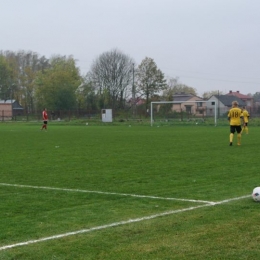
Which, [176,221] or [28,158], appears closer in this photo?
[176,221]

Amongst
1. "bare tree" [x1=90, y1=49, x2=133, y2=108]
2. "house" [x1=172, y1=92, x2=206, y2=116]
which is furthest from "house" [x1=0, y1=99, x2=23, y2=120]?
"house" [x1=172, y1=92, x2=206, y2=116]

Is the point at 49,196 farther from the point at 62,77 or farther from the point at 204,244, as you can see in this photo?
the point at 62,77

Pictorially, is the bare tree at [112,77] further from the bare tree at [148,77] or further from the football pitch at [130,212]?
the football pitch at [130,212]

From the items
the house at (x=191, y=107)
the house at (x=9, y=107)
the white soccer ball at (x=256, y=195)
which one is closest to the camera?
the white soccer ball at (x=256, y=195)

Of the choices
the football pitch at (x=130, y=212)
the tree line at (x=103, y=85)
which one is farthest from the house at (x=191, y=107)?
the football pitch at (x=130, y=212)

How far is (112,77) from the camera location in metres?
87.8

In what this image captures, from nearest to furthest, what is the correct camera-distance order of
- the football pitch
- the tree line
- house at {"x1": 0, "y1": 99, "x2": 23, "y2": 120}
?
1. the football pitch
2. the tree line
3. house at {"x1": 0, "y1": 99, "x2": 23, "y2": 120}

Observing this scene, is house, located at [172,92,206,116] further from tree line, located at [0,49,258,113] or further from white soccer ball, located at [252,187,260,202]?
white soccer ball, located at [252,187,260,202]

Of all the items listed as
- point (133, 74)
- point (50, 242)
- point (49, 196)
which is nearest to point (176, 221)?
point (50, 242)

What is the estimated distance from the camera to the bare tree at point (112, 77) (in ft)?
285

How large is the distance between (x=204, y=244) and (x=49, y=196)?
13.2 ft

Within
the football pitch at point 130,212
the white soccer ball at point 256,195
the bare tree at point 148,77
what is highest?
the bare tree at point 148,77

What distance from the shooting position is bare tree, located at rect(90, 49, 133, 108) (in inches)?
3423

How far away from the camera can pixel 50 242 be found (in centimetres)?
588
